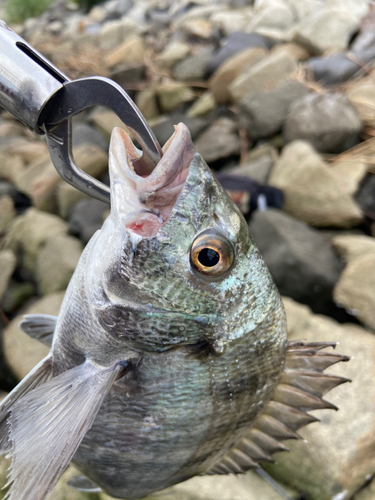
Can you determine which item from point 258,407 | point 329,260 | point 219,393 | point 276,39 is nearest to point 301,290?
point 329,260

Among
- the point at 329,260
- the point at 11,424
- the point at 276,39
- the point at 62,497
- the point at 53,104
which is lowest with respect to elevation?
the point at 276,39

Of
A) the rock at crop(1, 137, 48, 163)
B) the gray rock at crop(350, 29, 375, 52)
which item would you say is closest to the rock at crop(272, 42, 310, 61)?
the gray rock at crop(350, 29, 375, 52)

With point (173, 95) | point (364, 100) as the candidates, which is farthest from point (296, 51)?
point (364, 100)

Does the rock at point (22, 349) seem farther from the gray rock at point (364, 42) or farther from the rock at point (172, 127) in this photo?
the gray rock at point (364, 42)

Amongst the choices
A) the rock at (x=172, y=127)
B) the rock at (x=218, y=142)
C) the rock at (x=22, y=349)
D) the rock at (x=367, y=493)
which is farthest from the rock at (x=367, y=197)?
the rock at (x=22, y=349)

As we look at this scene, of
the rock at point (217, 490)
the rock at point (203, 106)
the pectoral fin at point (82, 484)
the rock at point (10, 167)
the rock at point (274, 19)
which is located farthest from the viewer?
the rock at point (274, 19)

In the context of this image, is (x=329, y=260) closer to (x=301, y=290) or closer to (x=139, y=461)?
(x=301, y=290)

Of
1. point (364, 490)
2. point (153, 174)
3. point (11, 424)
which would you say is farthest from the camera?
point (364, 490)
